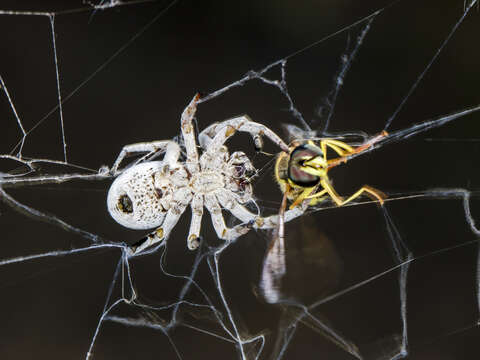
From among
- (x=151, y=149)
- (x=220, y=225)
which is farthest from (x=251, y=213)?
(x=151, y=149)

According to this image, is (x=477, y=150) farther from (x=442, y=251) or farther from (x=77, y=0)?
(x=77, y=0)

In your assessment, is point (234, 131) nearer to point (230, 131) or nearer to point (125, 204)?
point (230, 131)

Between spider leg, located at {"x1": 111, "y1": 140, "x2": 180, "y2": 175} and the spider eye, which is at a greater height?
spider leg, located at {"x1": 111, "y1": 140, "x2": 180, "y2": 175}

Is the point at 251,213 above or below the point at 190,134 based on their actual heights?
below

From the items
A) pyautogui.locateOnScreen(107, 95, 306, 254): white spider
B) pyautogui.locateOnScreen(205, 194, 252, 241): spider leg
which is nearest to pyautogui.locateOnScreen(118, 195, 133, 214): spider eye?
pyautogui.locateOnScreen(107, 95, 306, 254): white spider

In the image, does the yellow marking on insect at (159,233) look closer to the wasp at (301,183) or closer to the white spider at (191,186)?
the white spider at (191,186)

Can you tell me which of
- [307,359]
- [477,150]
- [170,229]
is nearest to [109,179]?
[170,229]

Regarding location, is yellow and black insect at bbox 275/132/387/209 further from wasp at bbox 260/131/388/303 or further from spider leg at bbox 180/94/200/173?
spider leg at bbox 180/94/200/173
